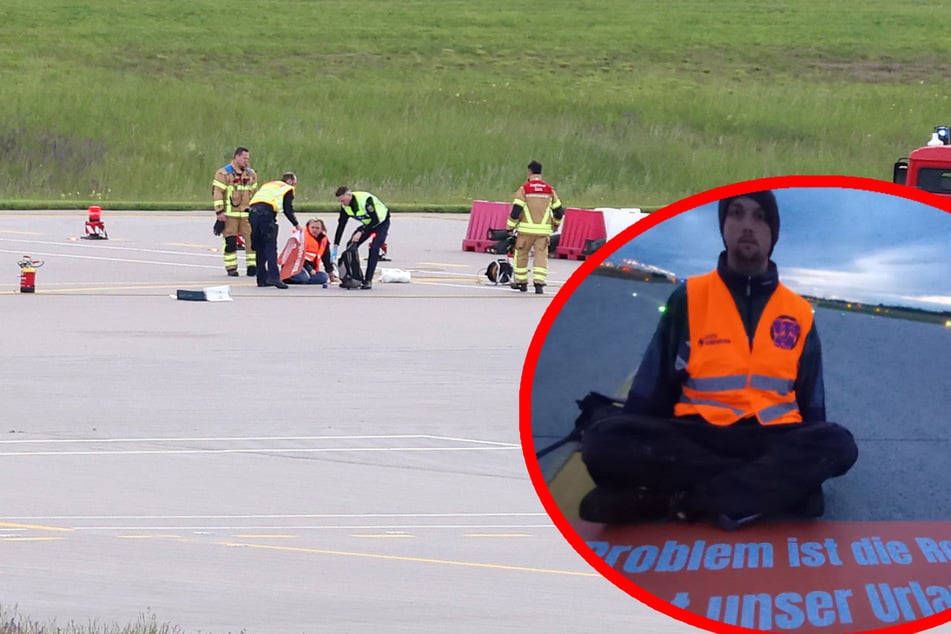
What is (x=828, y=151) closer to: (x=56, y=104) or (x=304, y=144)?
(x=304, y=144)

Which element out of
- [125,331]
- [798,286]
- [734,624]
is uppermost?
[798,286]

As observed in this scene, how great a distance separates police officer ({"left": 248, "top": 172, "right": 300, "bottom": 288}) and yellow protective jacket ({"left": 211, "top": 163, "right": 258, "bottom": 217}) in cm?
53

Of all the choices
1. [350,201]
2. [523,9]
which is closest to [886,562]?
[350,201]

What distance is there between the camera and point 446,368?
18047 millimetres

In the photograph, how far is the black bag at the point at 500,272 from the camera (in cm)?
2762

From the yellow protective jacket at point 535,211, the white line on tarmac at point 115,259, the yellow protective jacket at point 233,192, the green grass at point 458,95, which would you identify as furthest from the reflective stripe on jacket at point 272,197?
the green grass at point 458,95

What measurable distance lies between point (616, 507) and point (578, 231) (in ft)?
96.7

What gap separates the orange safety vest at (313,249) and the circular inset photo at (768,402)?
23.1 metres

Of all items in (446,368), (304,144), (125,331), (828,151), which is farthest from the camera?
(828,151)

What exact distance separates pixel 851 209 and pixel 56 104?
53.0 meters

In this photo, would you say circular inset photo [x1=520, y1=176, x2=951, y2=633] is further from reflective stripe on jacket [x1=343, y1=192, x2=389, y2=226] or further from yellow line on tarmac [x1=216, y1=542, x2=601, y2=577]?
reflective stripe on jacket [x1=343, y1=192, x2=389, y2=226]

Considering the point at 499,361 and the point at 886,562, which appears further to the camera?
the point at 499,361

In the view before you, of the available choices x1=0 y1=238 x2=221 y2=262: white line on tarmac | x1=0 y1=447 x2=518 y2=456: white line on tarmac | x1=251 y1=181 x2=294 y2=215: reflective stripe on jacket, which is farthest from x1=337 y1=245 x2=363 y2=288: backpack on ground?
x1=0 y1=447 x2=518 y2=456: white line on tarmac

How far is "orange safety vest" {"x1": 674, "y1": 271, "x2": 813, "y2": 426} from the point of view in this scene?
336 centimetres
